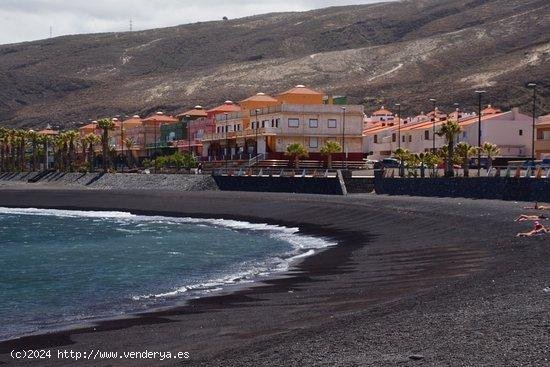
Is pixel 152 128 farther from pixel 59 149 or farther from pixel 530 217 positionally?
pixel 530 217

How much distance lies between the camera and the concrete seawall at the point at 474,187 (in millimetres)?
49125

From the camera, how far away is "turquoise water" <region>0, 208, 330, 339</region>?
22016 mm

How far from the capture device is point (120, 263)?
109 ft

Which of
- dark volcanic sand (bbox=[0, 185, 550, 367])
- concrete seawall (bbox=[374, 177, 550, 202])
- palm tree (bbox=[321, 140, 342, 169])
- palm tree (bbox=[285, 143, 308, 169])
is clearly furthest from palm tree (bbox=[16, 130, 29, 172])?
dark volcanic sand (bbox=[0, 185, 550, 367])

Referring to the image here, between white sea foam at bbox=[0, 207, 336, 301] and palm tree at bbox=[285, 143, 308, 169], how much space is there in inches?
870

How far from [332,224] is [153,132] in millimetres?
96560

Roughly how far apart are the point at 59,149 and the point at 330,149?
4768cm

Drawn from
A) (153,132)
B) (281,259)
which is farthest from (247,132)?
(281,259)

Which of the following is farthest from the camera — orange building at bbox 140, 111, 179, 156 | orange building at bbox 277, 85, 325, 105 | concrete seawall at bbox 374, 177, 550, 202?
orange building at bbox 140, 111, 179, 156

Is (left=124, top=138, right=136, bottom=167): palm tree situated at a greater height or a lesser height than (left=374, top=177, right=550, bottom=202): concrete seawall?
greater

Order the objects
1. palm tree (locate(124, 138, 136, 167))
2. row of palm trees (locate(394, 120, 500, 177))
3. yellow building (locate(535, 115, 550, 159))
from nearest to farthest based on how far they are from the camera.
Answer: row of palm trees (locate(394, 120, 500, 177)) < yellow building (locate(535, 115, 550, 159)) < palm tree (locate(124, 138, 136, 167))

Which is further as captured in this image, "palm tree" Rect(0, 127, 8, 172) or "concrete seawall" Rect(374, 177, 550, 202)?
"palm tree" Rect(0, 127, 8, 172)

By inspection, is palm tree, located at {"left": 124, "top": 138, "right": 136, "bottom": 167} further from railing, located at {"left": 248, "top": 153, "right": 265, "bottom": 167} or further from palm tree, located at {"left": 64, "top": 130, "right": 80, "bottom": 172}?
railing, located at {"left": 248, "top": 153, "right": 265, "bottom": 167}

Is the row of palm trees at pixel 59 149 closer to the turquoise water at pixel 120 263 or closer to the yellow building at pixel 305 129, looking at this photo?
the yellow building at pixel 305 129
